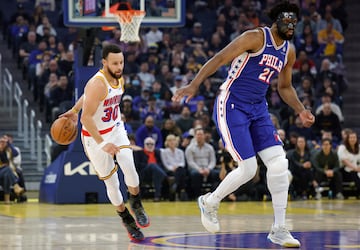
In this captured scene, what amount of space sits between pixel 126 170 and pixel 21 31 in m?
15.0

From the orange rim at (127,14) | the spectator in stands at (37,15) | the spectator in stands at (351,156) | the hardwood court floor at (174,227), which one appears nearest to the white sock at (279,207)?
the hardwood court floor at (174,227)

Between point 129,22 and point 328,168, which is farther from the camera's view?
point 328,168

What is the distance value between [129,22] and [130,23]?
0.08ft

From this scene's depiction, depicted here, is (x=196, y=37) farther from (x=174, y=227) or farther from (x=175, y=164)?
(x=174, y=227)

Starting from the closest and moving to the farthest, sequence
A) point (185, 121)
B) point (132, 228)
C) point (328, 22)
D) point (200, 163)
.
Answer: point (132, 228)
point (200, 163)
point (185, 121)
point (328, 22)

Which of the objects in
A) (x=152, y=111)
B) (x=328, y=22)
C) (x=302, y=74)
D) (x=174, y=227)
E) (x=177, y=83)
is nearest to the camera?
(x=174, y=227)

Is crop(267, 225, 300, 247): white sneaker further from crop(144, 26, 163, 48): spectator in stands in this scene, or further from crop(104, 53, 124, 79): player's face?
crop(144, 26, 163, 48): spectator in stands

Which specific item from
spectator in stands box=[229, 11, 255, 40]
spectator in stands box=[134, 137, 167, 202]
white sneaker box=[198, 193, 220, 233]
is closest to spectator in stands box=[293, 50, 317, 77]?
spectator in stands box=[229, 11, 255, 40]

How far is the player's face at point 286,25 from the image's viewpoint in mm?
9773

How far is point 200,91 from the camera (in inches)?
904

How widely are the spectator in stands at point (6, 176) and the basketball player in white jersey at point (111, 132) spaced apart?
7.61 metres

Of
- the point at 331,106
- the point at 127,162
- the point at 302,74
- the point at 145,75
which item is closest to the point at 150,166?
the point at 145,75

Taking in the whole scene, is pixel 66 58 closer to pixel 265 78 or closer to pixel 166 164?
pixel 166 164

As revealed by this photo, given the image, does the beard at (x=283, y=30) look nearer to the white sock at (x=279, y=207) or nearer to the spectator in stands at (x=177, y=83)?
the white sock at (x=279, y=207)
